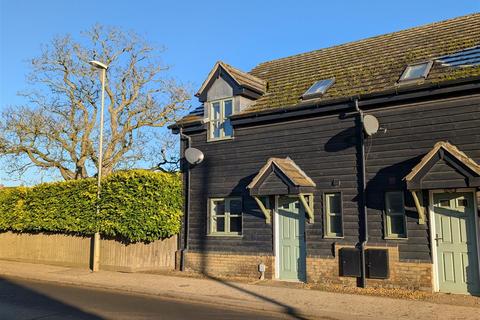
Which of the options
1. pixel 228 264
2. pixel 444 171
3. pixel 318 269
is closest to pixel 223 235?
pixel 228 264

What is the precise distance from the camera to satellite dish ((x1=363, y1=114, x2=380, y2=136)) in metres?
11.4

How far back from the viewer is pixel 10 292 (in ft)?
37.0

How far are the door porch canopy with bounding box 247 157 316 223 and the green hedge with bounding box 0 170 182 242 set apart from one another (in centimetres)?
348

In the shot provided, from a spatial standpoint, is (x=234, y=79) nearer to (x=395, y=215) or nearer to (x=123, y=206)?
(x=123, y=206)

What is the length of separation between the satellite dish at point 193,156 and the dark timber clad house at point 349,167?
0.23 meters

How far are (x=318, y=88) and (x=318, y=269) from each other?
17.3 ft

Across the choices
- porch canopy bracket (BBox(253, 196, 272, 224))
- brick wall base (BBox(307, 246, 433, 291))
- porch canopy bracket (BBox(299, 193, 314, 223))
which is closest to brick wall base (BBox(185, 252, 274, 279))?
porch canopy bracket (BBox(253, 196, 272, 224))

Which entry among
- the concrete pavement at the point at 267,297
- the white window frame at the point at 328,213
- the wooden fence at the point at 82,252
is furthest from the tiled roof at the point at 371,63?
Result: the wooden fence at the point at 82,252

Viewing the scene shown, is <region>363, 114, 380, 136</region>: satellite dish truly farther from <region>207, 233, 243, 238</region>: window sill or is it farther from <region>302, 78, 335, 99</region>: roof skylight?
<region>207, 233, 243, 238</region>: window sill

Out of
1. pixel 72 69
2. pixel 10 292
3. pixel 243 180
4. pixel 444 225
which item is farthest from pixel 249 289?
pixel 72 69

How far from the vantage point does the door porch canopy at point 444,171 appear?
31.9ft

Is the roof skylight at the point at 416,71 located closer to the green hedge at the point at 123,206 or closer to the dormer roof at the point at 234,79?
the dormer roof at the point at 234,79

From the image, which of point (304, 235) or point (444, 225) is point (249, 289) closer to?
point (304, 235)

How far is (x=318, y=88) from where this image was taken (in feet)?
44.8
